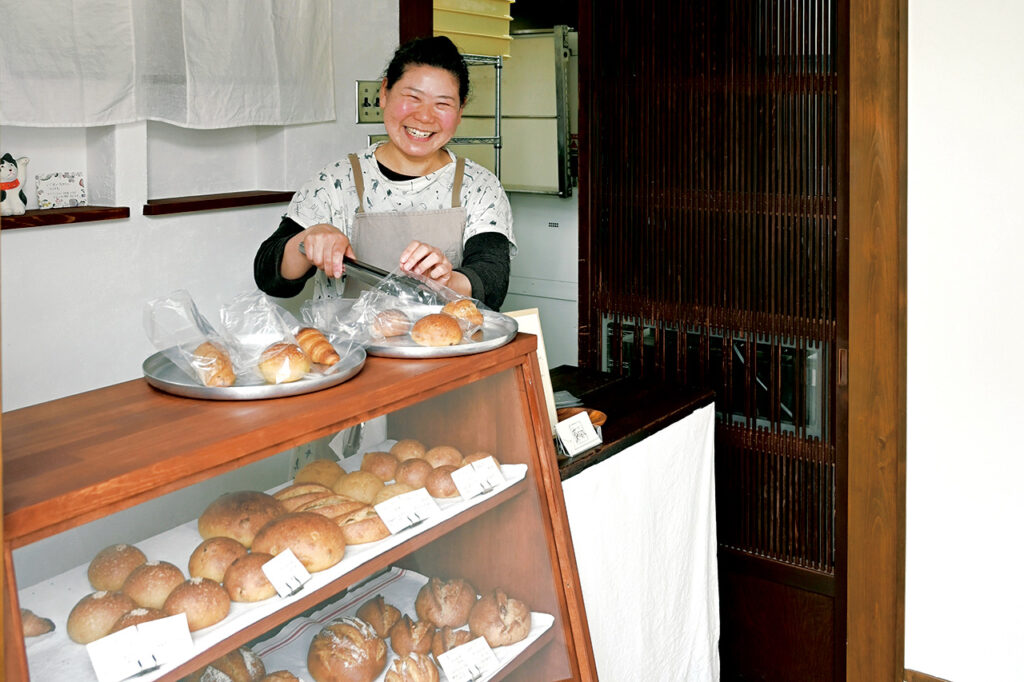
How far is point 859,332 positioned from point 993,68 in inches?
27.7

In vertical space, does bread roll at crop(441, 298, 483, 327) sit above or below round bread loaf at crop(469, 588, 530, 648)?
above

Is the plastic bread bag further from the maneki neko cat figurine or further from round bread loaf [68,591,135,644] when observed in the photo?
the maneki neko cat figurine

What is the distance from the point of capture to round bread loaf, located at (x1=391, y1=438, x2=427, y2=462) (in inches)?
60.1

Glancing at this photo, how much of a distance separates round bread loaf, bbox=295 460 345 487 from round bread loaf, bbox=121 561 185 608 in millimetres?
239

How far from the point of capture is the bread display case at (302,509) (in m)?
1.08

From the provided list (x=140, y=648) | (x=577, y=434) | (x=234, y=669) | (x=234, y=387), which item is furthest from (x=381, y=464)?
(x=577, y=434)

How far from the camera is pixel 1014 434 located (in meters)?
2.38

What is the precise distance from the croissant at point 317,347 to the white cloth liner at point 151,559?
20cm

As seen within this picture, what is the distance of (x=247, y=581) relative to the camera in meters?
1.26

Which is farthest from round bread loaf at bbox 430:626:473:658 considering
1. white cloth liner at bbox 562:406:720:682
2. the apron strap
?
the apron strap

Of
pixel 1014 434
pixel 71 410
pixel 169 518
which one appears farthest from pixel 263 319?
pixel 1014 434

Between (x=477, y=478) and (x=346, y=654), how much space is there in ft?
1.16

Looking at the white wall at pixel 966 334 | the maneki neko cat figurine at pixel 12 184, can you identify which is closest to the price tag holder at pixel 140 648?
the maneki neko cat figurine at pixel 12 184

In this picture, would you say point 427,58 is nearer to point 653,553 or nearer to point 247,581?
point 653,553
